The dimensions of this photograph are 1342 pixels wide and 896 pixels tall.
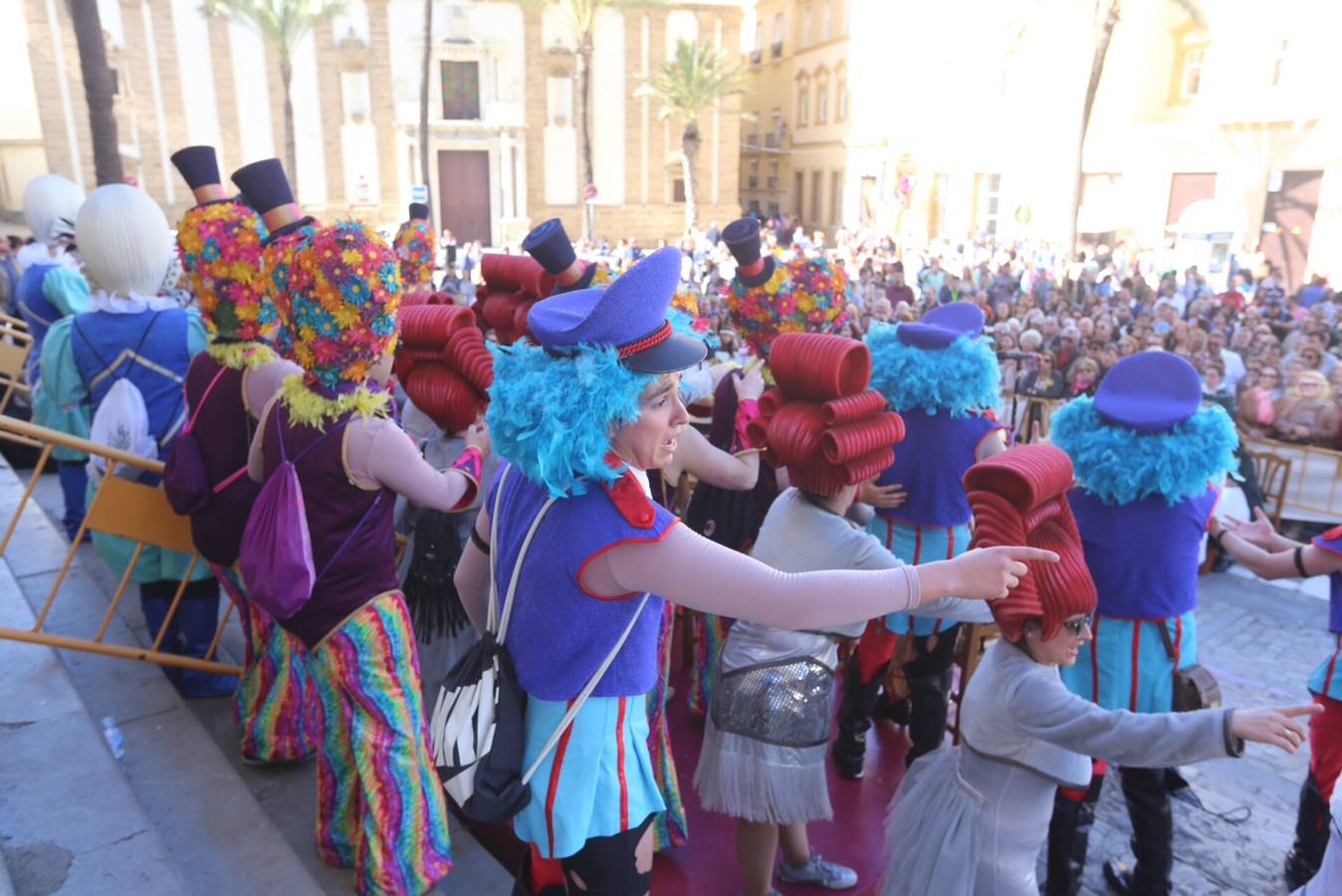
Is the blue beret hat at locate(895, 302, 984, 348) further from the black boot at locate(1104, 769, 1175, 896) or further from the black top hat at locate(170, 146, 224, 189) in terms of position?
the black top hat at locate(170, 146, 224, 189)

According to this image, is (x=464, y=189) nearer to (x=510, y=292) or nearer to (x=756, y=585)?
(x=510, y=292)

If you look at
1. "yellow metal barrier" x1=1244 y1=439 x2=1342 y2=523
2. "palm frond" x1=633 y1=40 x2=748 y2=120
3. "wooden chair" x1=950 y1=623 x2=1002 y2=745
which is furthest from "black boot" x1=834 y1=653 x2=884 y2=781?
"palm frond" x1=633 y1=40 x2=748 y2=120

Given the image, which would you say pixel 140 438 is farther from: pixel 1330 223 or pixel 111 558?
pixel 1330 223

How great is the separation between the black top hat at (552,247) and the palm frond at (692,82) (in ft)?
105

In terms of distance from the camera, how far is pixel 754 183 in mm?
45219

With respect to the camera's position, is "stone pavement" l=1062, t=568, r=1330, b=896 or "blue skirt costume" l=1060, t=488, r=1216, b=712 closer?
"blue skirt costume" l=1060, t=488, r=1216, b=712

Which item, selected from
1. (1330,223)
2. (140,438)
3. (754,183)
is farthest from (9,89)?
(1330,223)

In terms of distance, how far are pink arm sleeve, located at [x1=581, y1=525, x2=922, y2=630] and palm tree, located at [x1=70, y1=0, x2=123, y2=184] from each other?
9.47 metres

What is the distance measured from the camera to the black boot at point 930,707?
3908 millimetres

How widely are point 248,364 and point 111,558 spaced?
4.49 ft

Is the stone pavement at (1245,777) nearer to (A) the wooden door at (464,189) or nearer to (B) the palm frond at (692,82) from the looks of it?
(B) the palm frond at (692,82)

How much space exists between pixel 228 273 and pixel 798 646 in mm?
2612

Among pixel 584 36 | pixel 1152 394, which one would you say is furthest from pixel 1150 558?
pixel 584 36

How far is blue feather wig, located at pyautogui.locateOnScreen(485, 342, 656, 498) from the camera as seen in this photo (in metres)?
1.81
